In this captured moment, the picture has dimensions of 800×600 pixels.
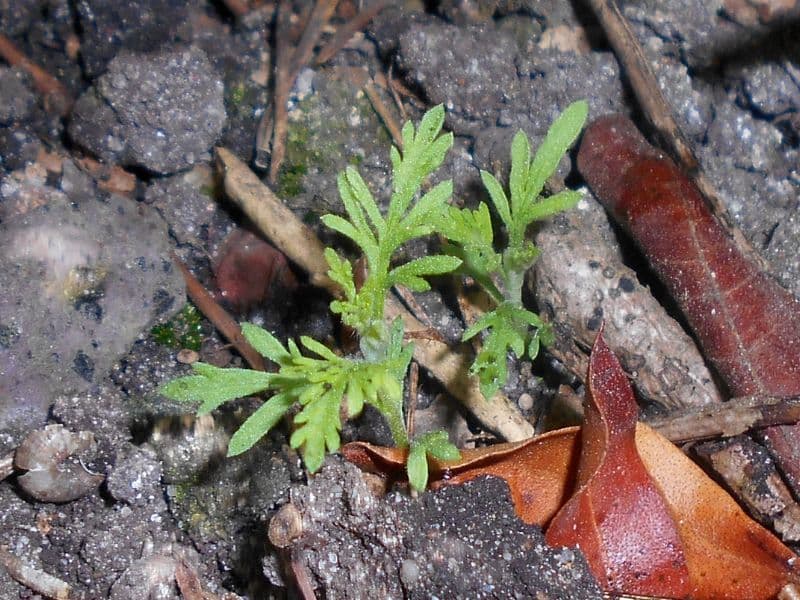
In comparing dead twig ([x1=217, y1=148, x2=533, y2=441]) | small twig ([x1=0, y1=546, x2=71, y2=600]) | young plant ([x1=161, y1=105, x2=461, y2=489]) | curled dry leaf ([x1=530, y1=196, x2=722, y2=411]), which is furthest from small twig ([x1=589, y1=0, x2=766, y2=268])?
small twig ([x1=0, y1=546, x2=71, y2=600])

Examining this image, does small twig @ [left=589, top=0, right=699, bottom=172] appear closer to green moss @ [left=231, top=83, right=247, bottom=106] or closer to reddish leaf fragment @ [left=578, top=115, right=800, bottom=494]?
reddish leaf fragment @ [left=578, top=115, right=800, bottom=494]

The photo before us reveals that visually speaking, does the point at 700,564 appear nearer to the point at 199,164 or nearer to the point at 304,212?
the point at 304,212

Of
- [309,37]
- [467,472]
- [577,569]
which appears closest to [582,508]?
[577,569]

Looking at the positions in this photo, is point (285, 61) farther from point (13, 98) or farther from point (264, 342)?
point (264, 342)

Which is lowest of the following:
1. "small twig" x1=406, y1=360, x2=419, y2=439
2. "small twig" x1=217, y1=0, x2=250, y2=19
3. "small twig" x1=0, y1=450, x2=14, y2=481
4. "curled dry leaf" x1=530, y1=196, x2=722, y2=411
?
"small twig" x1=0, y1=450, x2=14, y2=481

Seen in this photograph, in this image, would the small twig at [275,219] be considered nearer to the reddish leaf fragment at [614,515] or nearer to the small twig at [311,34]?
the small twig at [311,34]

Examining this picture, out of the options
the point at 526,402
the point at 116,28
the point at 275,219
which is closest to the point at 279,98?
the point at 275,219
